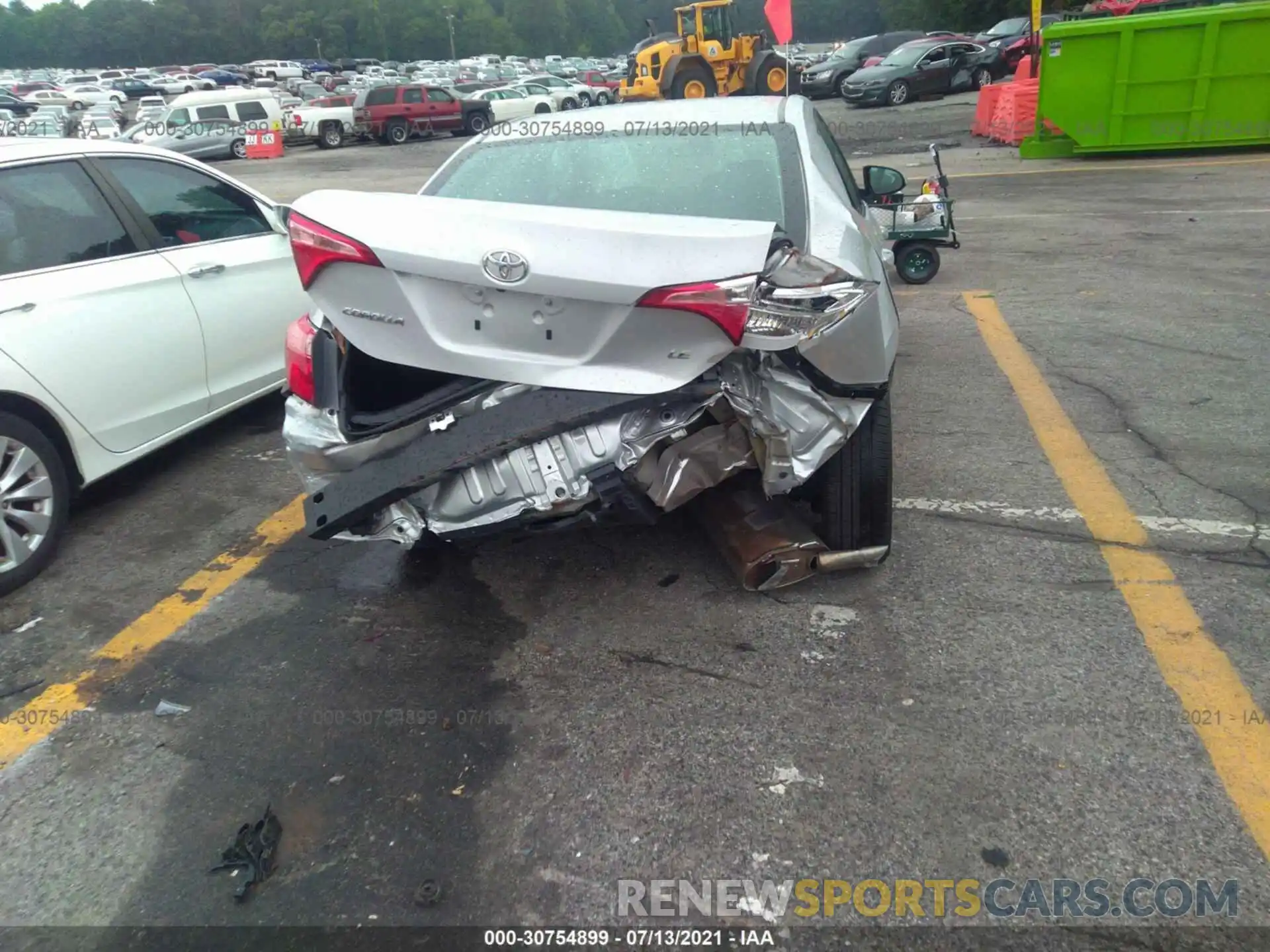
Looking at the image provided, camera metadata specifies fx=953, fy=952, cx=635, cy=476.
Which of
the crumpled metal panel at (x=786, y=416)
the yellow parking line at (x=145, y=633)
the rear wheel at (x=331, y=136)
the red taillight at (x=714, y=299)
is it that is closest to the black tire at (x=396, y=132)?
the rear wheel at (x=331, y=136)

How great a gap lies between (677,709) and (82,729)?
182 centimetres

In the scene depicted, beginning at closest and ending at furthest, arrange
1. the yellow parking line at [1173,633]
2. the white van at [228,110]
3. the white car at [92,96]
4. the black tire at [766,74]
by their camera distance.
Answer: the yellow parking line at [1173,633]
the black tire at [766,74]
the white van at [228,110]
the white car at [92,96]

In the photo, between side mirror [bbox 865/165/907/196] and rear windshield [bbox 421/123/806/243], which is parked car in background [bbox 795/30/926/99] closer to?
side mirror [bbox 865/165/907/196]

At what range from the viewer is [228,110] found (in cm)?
2781

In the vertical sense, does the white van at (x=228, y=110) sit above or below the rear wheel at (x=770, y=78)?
above

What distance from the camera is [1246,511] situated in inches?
150

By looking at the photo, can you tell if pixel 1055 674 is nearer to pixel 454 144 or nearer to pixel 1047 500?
pixel 1047 500

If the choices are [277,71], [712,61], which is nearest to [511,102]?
[712,61]

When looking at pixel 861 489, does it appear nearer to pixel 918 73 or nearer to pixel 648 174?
pixel 648 174

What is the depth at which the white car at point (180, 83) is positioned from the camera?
5453 cm

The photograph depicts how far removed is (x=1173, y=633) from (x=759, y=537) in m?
1.35

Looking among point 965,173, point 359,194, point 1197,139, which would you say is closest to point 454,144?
point 965,173

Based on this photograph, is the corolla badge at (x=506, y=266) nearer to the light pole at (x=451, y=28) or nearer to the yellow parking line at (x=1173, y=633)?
the yellow parking line at (x=1173, y=633)

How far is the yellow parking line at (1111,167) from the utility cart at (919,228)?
6.60m
